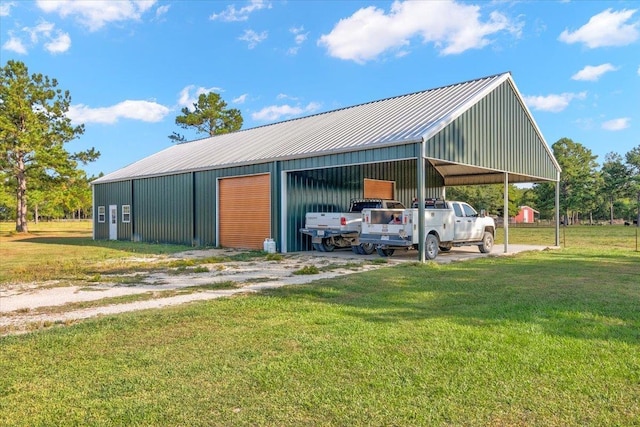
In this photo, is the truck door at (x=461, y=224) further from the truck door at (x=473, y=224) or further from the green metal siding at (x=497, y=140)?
the green metal siding at (x=497, y=140)

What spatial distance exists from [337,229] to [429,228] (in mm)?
3499

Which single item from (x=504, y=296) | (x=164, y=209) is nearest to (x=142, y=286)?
(x=504, y=296)

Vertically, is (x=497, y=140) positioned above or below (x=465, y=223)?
above

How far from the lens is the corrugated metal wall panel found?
21.7 metres

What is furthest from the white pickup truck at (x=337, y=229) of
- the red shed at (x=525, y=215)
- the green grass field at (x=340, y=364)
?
the red shed at (x=525, y=215)

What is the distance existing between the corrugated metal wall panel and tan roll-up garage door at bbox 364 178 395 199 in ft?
27.0

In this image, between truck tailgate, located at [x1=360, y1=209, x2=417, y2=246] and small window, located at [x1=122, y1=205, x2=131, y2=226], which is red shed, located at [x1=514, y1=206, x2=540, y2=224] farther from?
truck tailgate, located at [x1=360, y1=209, x2=417, y2=246]

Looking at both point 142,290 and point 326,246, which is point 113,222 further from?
point 142,290

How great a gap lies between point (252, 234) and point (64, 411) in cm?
1540


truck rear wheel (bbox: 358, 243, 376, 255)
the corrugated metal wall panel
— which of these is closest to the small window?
the corrugated metal wall panel

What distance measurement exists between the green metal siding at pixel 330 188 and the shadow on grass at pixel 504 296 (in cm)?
678

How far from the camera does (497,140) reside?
1759 centimetres

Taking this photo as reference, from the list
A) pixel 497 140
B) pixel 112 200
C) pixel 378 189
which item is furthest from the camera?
pixel 112 200

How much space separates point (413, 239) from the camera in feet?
44.5
